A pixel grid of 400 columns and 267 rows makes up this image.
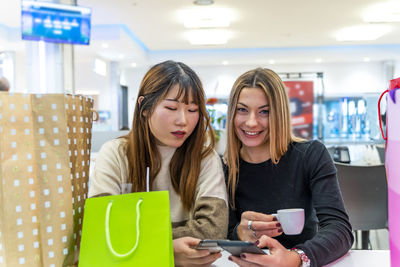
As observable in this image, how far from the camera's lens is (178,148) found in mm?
1044

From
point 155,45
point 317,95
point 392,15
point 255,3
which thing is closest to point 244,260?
point 255,3

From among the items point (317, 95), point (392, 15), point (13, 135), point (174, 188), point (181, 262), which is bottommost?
point (181, 262)

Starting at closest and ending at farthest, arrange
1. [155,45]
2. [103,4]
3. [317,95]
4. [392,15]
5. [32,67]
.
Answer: [32,67] → [103,4] → [392,15] → [155,45] → [317,95]

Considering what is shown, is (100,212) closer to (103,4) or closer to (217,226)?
(217,226)

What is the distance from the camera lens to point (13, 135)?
0.66 m

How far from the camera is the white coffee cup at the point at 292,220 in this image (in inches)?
35.7

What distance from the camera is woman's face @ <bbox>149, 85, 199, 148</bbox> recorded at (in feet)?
3.08

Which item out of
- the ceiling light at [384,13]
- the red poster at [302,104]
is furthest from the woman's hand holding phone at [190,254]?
the red poster at [302,104]

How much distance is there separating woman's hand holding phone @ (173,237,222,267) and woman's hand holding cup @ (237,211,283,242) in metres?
0.19

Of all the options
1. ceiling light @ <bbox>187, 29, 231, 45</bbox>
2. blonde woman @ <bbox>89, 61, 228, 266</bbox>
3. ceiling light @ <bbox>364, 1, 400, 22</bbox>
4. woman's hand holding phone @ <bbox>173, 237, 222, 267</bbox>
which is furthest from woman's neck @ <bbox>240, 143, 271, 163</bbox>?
ceiling light @ <bbox>187, 29, 231, 45</bbox>

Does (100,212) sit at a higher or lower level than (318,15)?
lower

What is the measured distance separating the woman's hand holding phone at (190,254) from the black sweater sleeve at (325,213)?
10.5 inches

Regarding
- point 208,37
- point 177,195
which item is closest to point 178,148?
point 177,195

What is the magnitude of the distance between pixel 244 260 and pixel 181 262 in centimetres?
14
